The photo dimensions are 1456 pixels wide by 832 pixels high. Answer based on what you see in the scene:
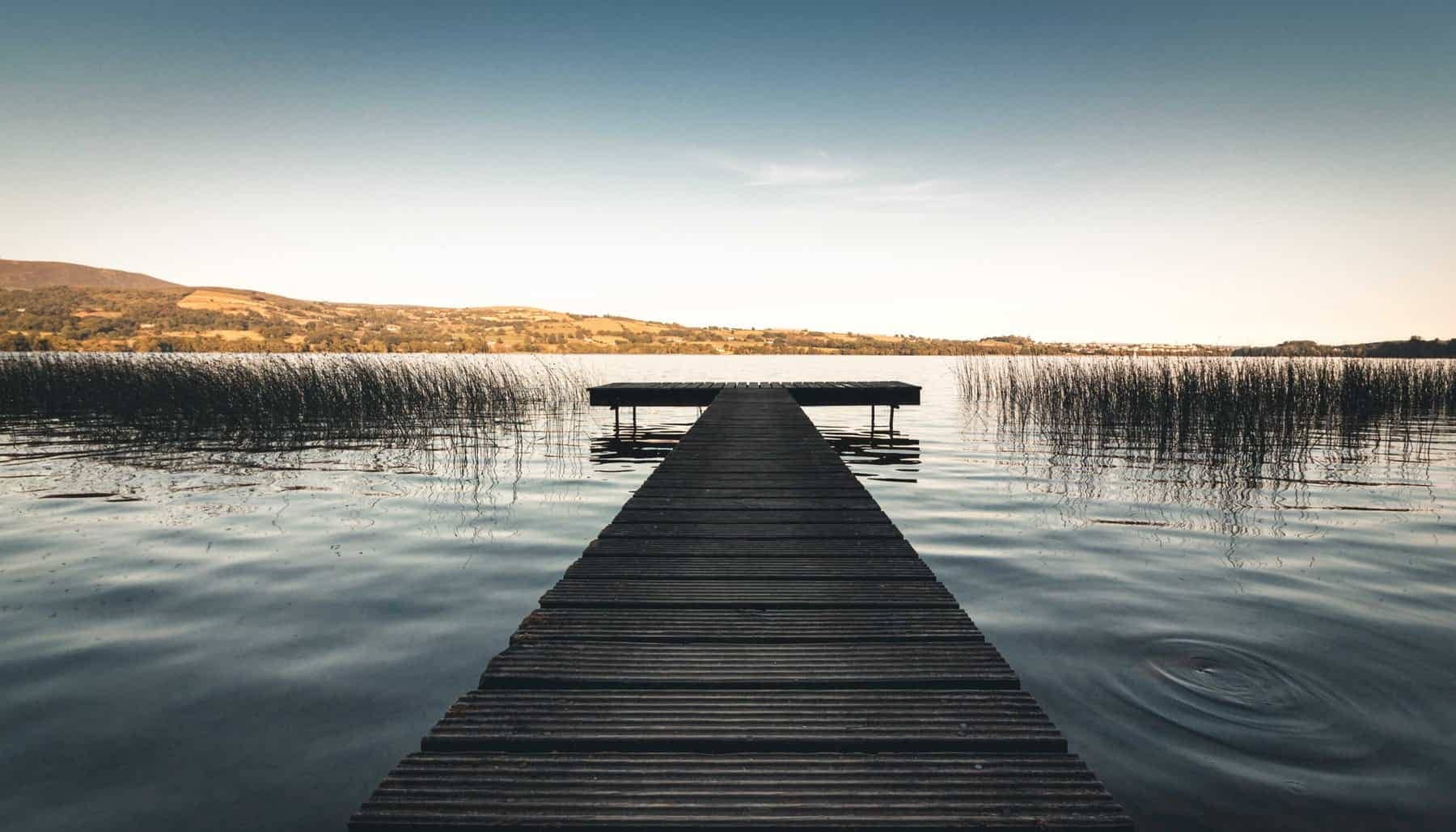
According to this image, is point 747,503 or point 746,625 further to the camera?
point 747,503

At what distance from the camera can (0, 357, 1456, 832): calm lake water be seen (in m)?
2.70

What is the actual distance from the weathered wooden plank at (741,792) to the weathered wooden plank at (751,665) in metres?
0.44

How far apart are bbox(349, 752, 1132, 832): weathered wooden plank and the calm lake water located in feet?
3.79

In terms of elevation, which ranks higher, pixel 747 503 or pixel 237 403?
pixel 237 403

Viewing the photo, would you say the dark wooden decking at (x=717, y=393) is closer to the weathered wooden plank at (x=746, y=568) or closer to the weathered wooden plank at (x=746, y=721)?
the weathered wooden plank at (x=746, y=568)

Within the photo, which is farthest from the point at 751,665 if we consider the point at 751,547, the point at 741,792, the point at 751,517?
the point at 751,517

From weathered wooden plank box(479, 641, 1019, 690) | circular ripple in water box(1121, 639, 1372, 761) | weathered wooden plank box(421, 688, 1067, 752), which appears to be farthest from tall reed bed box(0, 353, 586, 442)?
circular ripple in water box(1121, 639, 1372, 761)

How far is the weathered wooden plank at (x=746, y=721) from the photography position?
1.90 meters

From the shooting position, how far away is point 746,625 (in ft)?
9.21

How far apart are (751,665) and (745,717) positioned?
38 cm

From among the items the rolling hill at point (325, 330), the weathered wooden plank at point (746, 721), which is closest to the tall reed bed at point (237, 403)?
the weathered wooden plank at point (746, 721)

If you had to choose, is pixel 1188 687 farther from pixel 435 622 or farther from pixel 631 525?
pixel 435 622

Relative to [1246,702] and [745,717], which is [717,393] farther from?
[745,717]

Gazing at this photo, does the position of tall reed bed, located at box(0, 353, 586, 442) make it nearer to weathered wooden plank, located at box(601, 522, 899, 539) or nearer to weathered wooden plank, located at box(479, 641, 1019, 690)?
weathered wooden plank, located at box(601, 522, 899, 539)
